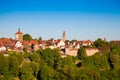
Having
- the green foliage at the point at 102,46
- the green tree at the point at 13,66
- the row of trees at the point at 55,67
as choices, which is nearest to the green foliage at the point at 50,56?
the row of trees at the point at 55,67

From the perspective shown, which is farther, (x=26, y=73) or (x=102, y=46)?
(x=102, y=46)

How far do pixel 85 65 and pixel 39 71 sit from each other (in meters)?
6.86

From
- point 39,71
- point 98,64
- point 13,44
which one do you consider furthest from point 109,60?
point 13,44

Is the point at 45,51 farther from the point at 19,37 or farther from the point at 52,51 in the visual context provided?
the point at 19,37

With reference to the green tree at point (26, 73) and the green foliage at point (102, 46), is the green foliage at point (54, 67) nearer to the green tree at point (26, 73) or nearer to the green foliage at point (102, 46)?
the green tree at point (26, 73)

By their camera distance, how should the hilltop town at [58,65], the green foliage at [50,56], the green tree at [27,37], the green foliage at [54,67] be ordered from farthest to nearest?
the green tree at [27,37], the green foliage at [50,56], the hilltop town at [58,65], the green foliage at [54,67]

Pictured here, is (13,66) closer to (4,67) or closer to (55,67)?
(4,67)

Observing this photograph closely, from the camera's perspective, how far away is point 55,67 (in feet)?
150

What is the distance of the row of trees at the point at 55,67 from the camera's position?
128 ft

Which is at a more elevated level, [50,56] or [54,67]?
[50,56]

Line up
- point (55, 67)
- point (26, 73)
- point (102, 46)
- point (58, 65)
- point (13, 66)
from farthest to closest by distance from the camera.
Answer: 1. point (102, 46)
2. point (55, 67)
3. point (58, 65)
4. point (13, 66)
5. point (26, 73)

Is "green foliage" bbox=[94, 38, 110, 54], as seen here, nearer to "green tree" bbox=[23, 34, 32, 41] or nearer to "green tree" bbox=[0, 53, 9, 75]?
"green tree" bbox=[23, 34, 32, 41]

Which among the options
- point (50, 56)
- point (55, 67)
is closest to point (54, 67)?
point (55, 67)

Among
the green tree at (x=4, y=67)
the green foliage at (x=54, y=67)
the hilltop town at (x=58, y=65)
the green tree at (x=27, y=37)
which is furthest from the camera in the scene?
the green tree at (x=27, y=37)
